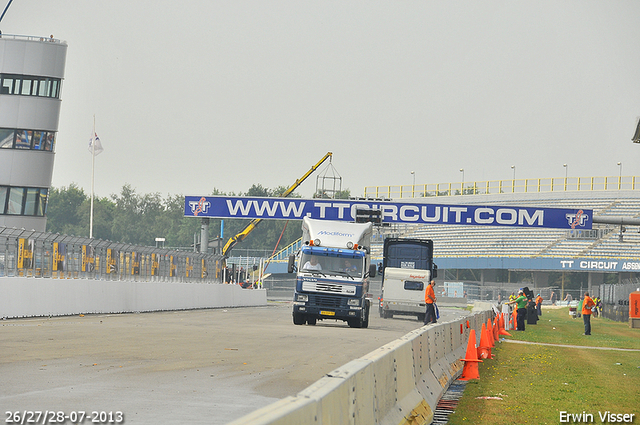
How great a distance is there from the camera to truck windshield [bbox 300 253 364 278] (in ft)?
90.9

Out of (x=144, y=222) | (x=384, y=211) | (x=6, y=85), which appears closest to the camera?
(x=6, y=85)

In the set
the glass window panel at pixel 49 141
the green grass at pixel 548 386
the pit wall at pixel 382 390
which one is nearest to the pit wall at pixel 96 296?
the green grass at pixel 548 386

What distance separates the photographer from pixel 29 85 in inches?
1916

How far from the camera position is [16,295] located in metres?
24.8

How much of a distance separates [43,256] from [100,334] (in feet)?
26.3

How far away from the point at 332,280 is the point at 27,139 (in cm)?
2850

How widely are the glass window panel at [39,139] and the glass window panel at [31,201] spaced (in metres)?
2.49

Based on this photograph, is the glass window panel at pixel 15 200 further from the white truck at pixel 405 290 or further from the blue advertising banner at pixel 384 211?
the white truck at pixel 405 290

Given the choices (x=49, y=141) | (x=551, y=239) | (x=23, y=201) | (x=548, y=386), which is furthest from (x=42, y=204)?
(x=551, y=239)

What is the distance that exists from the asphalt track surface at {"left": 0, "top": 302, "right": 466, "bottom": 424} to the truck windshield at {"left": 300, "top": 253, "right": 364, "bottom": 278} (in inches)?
200

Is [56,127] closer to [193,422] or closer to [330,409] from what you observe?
[193,422]

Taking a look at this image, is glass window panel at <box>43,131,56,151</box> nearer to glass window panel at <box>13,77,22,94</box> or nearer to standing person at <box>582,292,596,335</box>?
glass window panel at <box>13,77,22,94</box>

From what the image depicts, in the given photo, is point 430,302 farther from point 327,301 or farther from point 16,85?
point 16,85

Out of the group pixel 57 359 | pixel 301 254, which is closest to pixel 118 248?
pixel 301 254
